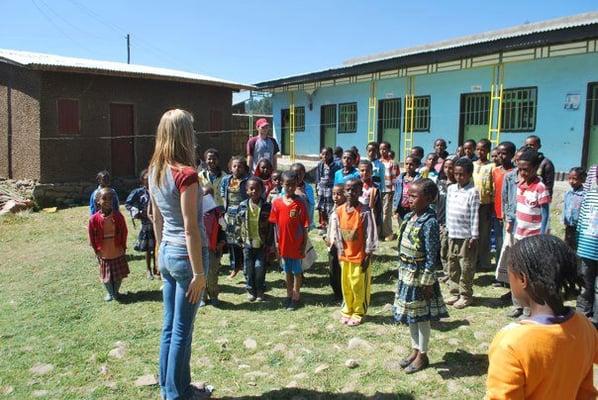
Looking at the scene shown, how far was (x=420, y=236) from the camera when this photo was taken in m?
3.62

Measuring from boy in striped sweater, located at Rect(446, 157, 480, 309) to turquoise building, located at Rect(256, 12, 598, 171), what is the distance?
626 centimetres

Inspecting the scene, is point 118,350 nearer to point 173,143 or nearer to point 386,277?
point 173,143

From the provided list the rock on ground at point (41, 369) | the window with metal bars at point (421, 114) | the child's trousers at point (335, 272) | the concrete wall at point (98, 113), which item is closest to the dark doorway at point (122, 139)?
the concrete wall at point (98, 113)

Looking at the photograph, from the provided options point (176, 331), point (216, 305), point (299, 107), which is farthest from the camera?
point (299, 107)

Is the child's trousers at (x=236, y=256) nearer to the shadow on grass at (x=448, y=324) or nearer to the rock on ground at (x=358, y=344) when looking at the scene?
the rock on ground at (x=358, y=344)

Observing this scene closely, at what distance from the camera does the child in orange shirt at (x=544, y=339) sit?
1543 millimetres

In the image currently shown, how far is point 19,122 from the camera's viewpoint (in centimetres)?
1338

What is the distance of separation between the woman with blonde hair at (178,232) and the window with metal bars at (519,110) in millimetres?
10349

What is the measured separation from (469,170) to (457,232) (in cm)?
61

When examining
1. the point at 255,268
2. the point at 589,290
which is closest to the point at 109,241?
the point at 255,268

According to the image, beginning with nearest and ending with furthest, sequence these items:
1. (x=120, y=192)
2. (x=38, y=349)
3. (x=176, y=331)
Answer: (x=176, y=331) → (x=38, y=349) → (x=120, y=192)

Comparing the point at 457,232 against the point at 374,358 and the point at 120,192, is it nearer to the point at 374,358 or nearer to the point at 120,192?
the point at 374,358

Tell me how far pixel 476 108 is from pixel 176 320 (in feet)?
37.7

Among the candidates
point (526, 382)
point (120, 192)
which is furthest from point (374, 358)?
point (120, 192)
